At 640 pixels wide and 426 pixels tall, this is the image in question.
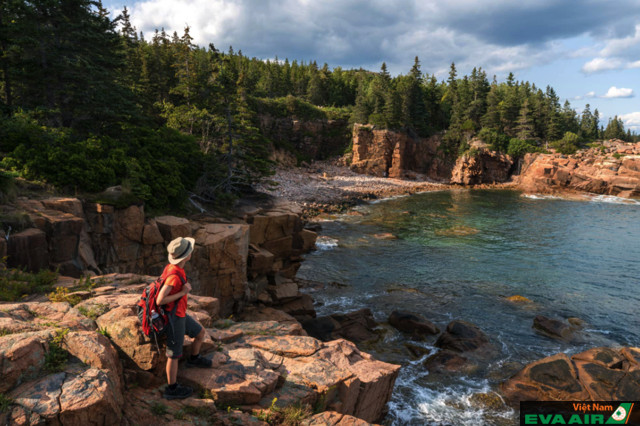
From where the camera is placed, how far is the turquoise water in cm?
1464

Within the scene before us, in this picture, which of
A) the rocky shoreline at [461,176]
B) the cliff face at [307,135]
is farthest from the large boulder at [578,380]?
the cliff face at [307,135]

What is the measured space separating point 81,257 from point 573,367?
18.5 meters

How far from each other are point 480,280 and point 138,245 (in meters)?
21.7

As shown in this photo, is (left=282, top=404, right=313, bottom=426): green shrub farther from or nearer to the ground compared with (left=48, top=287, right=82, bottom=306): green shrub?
nearer to the ground

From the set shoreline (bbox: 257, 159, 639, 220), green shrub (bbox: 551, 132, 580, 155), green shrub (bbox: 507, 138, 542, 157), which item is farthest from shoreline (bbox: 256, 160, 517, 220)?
green shrub (bbox: 551, 132, 580, 155)

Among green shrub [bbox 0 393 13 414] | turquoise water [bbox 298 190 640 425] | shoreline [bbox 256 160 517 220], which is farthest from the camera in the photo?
shoreline [bbox 256 160 517 220]

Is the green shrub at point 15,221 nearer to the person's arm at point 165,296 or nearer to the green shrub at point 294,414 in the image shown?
the person's arm at point 165,296

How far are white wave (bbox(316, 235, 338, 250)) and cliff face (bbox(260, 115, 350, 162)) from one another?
39979 millimetres

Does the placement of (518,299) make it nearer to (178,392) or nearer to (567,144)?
(178,392)

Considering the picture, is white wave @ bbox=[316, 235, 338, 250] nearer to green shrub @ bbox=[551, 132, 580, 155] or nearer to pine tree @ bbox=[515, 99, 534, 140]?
green shrub @ bbox=[551, 132, 580, 155]

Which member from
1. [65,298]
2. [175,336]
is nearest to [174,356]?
[175,336]

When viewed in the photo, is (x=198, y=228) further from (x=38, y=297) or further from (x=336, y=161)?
(x=336, y=161)

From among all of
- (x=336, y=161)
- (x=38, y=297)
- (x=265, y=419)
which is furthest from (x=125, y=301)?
(x=336, y=161)

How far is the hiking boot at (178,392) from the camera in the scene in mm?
6022
